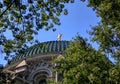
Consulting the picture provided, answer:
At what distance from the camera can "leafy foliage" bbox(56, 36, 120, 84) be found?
21.9 m

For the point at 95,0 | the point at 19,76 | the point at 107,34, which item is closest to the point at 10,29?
the point at 95,0

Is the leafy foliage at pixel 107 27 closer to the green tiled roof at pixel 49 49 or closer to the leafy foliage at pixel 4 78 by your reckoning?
the leafy foliage at pixel 4 78

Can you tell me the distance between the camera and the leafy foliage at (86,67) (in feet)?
71.9

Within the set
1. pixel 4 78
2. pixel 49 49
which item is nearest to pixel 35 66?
pixel 49 49

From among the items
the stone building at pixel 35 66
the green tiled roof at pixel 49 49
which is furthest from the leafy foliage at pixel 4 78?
the green tiled roof at pixel 49 49

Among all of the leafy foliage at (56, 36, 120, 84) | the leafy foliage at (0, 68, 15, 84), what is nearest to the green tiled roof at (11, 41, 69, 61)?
the leafy foliage at (56, 36, 120, 84)

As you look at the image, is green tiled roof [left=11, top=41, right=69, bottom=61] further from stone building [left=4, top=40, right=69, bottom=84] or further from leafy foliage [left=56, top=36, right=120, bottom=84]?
leafy foliage [left=56, top=36, right=120, bottom=84]

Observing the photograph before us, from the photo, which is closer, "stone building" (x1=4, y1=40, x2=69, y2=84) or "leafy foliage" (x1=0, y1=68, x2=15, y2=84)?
"leafy foliage" (x1=0, y1=68, x2=15, y2=84)

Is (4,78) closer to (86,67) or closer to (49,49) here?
(86,67)

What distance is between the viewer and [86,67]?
2278 cm

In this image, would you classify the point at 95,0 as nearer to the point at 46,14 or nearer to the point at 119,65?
the point at 46,14

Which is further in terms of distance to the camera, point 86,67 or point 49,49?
point 49,49

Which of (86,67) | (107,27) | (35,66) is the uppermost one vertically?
(35,66)

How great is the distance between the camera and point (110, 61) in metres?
23.6
